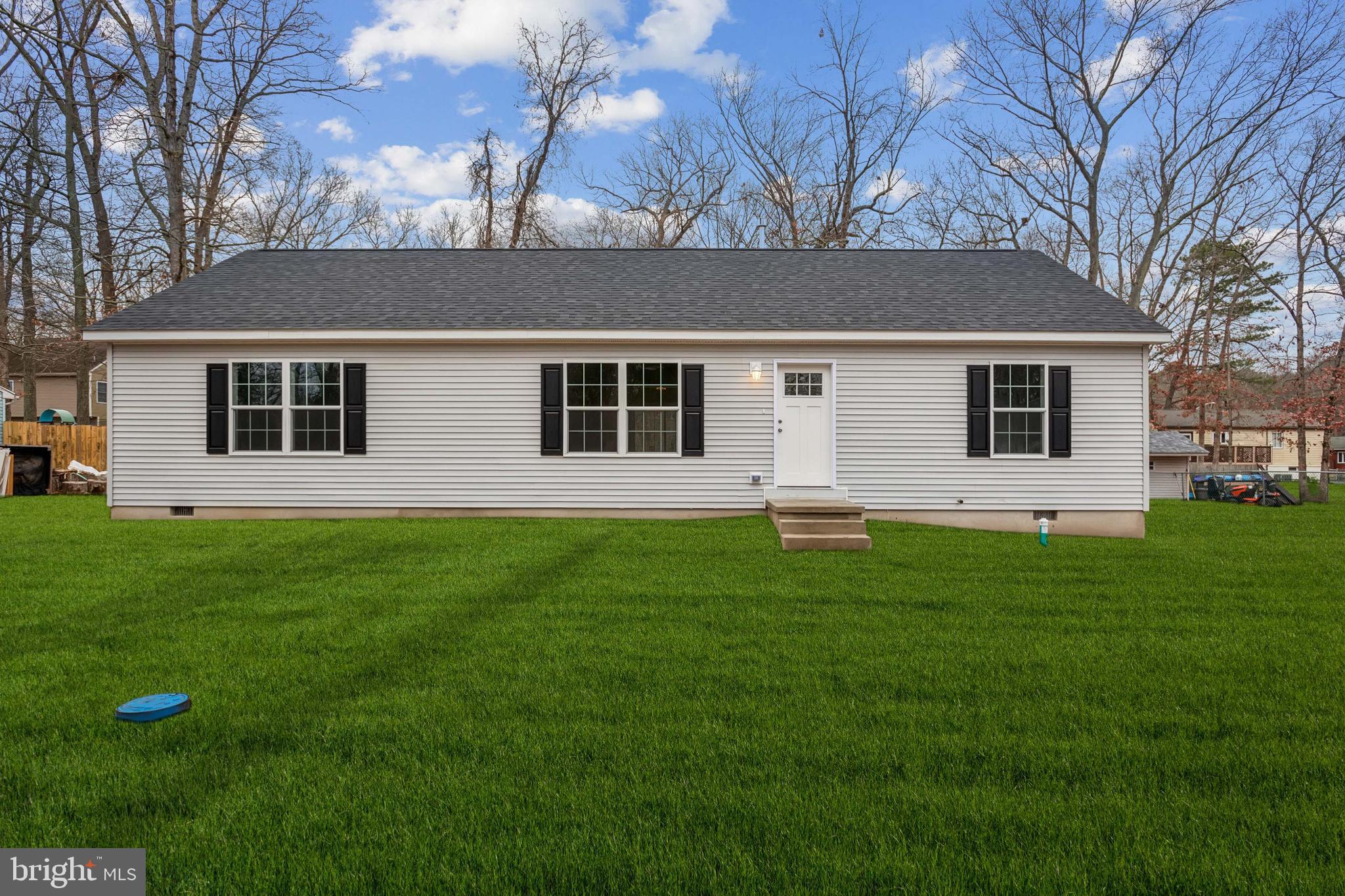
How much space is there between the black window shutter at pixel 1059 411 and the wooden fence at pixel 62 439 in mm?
20158

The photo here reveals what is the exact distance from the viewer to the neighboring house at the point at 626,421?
10.5 metres

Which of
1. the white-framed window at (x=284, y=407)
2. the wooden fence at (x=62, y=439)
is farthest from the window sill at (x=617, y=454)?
the wooden fence at (x=62, y=439)

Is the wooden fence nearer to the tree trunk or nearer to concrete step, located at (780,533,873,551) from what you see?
the tree trunk

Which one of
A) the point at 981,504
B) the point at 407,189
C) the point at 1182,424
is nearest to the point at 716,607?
the point at 981,504

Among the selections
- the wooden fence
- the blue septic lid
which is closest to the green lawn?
the blue septic lid

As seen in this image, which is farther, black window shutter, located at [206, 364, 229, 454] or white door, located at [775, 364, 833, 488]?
white door, located at [775, 364, 833, 488]

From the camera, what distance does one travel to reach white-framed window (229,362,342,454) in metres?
10.6

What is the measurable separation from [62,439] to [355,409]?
11690 millimetres

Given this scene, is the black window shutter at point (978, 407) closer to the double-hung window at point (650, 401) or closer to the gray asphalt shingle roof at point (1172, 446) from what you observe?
the double-hung window at point (650, 401)

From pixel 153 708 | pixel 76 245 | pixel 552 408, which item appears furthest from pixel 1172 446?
pixel 76 245

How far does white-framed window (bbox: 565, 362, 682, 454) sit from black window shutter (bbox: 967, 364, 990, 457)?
4303 mm

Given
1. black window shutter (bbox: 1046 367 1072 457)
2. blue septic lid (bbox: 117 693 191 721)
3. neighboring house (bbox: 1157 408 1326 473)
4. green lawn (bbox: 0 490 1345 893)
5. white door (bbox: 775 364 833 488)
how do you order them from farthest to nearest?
1. neighboring house (bbox: 1157 408 1326 473)
2. white door (bbox: 775 364 833 488)
3. black window shutter (bbox: 1046 367 1072 457)
4. blue septic lid (bbox: 117 693 191 721)
5. green lawn (bbox: 0 490 1345 893)

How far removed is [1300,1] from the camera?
18516 mm

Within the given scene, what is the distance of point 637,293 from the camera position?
11523 millimetres
